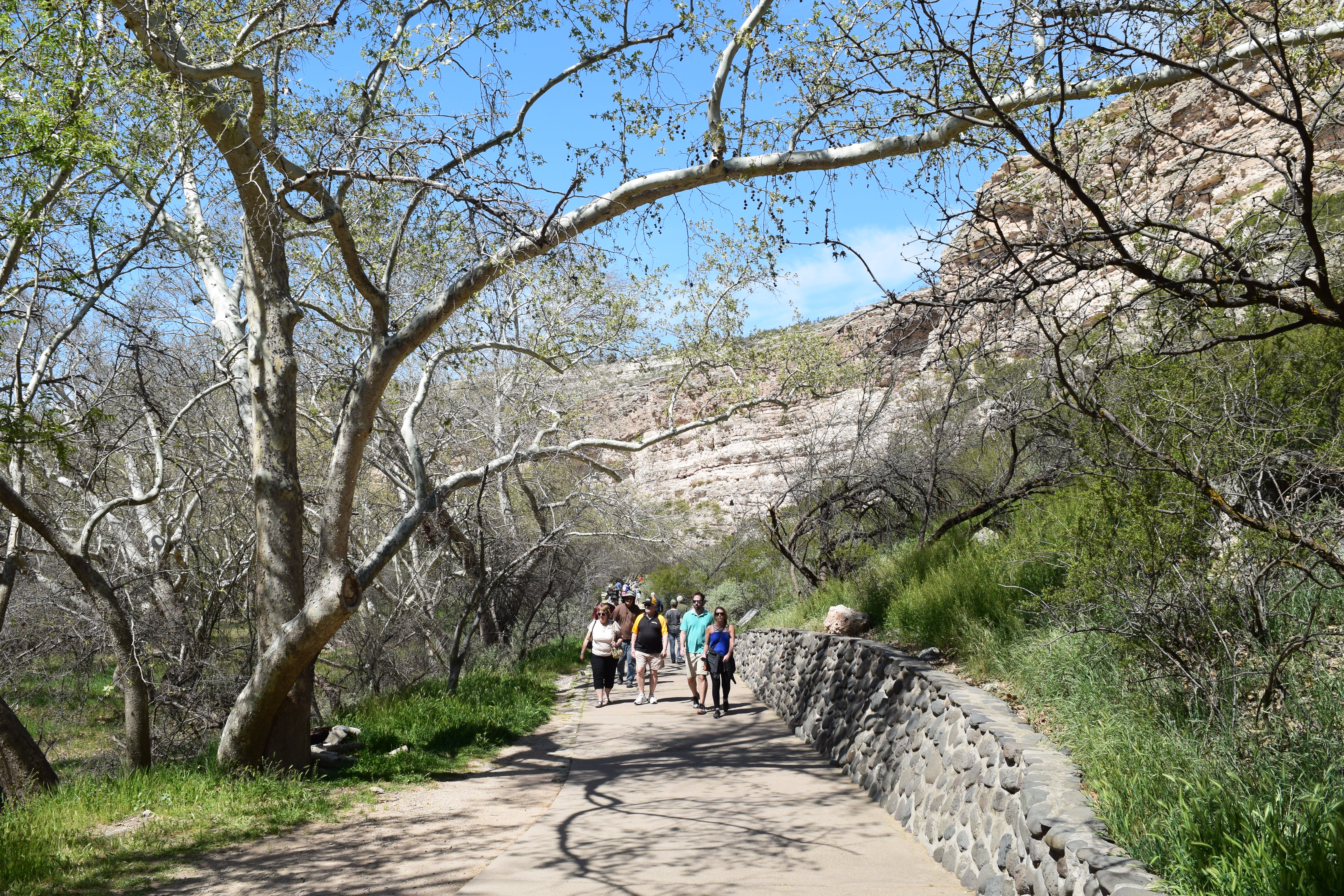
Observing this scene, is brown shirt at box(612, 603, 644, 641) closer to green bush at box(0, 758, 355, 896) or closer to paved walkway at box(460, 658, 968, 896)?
paved walkway at box(460, 658, 968, 896)

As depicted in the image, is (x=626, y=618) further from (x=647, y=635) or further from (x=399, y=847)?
(x=399, y=847)

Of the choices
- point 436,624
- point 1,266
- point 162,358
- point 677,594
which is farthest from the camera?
point 677,594

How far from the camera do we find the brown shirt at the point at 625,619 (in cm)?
1648

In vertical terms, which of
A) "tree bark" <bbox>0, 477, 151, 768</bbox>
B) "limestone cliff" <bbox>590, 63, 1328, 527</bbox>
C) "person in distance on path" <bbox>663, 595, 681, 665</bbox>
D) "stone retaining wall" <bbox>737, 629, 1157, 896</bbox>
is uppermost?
"limestone cliff" <bbox>590, 63, 1328, 527</bbox>

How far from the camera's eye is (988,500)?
12773 mm

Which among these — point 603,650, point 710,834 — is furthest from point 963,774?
point 603,650

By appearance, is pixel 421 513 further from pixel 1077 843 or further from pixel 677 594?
pixel 677 594

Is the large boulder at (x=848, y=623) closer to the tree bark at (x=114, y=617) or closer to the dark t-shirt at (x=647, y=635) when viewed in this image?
the dark t-shirt at (x=647, y=635)

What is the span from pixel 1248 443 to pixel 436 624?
1622 centimetres

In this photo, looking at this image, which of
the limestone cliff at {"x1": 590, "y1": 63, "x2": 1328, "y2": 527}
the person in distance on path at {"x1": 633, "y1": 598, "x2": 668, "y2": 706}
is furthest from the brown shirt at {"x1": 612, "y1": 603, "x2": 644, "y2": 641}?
the limestone cliff at {"x1": 590, "y1": 63, "x2": 1328, "y2": 527}

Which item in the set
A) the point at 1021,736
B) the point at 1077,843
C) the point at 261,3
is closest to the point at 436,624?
the point at 261,3

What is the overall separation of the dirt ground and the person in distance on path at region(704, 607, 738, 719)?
3992mm

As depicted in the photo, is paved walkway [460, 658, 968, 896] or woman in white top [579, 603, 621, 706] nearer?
paved walkway [460, 658, 968, 896]

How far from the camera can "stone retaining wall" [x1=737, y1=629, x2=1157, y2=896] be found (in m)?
4.38
